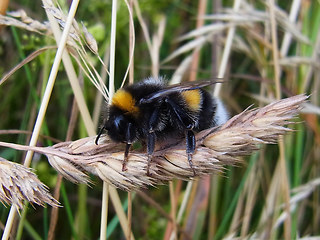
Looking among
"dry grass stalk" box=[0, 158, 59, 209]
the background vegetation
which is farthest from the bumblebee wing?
the background vegetation

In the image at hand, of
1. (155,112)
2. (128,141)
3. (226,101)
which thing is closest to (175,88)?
(155,112)

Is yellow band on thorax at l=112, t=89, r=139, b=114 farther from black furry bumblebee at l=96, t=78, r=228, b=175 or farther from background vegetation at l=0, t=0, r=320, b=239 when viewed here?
background vegetation at l=0, t=0, r=320, b=239

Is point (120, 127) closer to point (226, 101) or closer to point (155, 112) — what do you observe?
point (155, 112)

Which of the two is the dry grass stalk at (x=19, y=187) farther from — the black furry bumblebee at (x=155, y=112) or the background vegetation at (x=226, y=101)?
the background vegetation at (x=226, y=101)

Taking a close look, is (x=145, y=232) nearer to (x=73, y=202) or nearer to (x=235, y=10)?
(x=73, y=202)

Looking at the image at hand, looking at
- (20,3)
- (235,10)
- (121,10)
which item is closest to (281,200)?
(235,10)

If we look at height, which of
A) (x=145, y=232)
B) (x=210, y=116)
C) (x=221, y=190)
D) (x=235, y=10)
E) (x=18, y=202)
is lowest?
(x=145, y=232)

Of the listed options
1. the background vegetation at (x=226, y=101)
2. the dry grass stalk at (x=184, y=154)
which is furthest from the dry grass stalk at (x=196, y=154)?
the background vegetation at (x=226, y=101)
